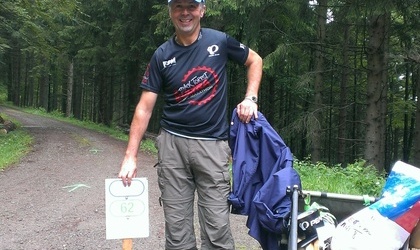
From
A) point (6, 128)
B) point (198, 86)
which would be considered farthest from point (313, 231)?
point (6, 128)

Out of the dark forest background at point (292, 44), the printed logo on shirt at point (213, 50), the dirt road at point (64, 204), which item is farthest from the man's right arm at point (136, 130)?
the dark forest background at point (292, 44)

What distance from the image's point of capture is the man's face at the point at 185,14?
2.90 meters

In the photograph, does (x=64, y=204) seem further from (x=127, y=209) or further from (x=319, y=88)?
(x=319, y=88)

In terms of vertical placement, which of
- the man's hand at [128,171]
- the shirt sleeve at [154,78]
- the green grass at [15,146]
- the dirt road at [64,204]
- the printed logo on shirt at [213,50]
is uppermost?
the printed logo on shirt at [213,50]

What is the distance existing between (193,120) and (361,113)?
86.9 ft

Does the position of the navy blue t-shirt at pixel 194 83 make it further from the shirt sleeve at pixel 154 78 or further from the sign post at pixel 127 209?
the sign post at pixel 127 209

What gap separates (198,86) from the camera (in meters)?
2.95

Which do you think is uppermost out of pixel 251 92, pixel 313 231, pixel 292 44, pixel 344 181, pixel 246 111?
pixel 292 44

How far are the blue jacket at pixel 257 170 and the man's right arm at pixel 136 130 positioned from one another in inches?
25.1

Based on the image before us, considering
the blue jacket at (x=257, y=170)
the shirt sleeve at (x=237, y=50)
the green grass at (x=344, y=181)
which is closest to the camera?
the blue jacket at (x=257, y=170)

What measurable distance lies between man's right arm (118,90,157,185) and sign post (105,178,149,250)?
67 millimetres

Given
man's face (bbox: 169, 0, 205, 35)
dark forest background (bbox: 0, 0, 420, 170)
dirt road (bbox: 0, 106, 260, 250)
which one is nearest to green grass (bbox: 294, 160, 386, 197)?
dirt road (bbox: 0, 106, 260, 250)

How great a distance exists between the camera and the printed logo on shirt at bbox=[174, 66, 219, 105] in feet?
9.63

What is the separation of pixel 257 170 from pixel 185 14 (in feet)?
3.61
